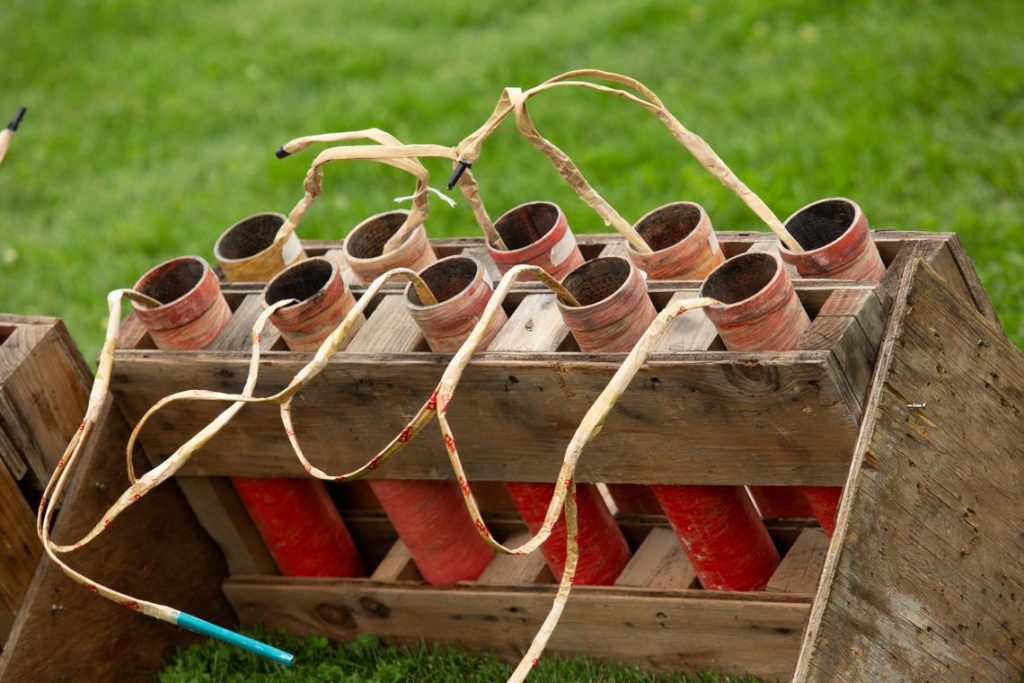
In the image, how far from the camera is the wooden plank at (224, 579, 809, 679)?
2.53 metres

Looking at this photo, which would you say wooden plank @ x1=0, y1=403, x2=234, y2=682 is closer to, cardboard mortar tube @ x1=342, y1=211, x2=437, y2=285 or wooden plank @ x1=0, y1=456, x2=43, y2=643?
wooden plank @ x1=0, y1=456, x2=43, y2=643

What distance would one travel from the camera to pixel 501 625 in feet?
9.10

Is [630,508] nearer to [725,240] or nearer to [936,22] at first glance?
[725,240]

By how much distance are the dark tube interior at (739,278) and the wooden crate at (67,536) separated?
4.23 ft

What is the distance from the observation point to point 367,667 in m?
2.89

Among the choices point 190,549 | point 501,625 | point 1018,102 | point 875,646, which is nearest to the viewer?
point 875,646

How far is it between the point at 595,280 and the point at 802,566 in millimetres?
674

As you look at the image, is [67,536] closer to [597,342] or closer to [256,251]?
[256,251]

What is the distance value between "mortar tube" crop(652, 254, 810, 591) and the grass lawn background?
1.34 meters

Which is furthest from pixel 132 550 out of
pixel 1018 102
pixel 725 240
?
pixel 1018 102

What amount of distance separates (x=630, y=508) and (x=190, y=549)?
38.4 inches

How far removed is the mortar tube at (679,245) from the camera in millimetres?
2486

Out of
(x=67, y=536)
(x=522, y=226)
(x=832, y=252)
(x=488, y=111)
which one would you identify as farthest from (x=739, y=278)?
(x=488, y=111)

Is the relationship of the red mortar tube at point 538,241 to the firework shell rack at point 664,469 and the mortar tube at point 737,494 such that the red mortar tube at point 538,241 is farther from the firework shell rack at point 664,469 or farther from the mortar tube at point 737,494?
the mortar tube at point 737,494
